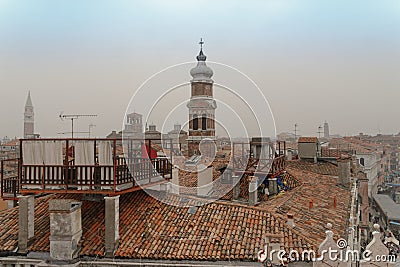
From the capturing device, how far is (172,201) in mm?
10461

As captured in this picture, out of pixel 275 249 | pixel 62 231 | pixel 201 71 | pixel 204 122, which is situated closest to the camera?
pixel 275 249

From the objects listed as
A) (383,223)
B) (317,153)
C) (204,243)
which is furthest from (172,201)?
(383,223)

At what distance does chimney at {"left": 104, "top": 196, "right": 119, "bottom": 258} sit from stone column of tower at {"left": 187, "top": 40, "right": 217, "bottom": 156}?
641 inches

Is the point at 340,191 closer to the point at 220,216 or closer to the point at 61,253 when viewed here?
the point at 220,216

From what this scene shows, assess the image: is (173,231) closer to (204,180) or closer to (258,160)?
(204,180)

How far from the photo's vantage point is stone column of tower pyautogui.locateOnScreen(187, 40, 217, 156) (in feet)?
84.4

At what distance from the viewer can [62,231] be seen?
25.7 feet

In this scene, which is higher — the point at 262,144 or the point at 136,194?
the point at 262,144

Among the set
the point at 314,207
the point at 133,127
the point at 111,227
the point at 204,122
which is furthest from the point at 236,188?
→ the point at 204,122

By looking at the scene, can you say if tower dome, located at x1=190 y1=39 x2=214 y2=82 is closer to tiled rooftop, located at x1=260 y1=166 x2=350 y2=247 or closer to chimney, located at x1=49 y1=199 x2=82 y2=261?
tiled rooftop, located at x1=260 y1=166 x2=350 y2=247

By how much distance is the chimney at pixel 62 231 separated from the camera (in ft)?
25.5

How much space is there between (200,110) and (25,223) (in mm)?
19320

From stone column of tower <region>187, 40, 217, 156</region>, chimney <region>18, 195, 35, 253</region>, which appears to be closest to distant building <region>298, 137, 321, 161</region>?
stone column of tower <region>187, 40, 217, 156</region>

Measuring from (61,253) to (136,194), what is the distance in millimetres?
3065
